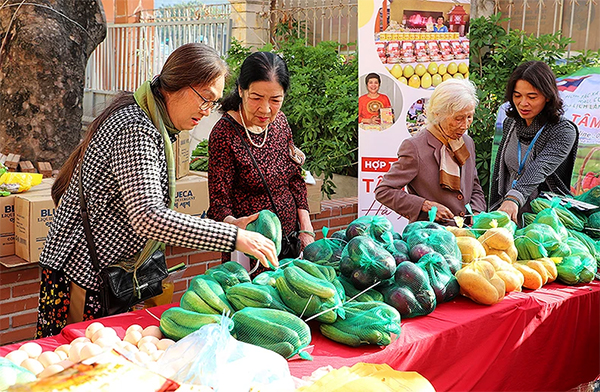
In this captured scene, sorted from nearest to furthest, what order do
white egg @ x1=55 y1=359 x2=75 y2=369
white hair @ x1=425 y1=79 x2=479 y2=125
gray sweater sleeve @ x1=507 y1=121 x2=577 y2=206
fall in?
1. white egg @ x1=55 y1=359 x2=75 y2=369
2. white hair @ x1=425 y1=79 x2=479 y2=125
3. gray sweater sleeve @ x1=507 y1=121 x2=577 y2=206

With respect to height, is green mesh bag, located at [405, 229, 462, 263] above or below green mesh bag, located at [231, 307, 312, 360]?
above

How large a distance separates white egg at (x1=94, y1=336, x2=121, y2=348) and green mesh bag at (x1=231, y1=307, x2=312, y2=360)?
1.08 feet

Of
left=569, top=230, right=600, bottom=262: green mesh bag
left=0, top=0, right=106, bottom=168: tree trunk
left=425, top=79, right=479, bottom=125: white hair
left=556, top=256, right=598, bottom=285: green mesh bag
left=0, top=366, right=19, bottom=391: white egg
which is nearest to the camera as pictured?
left=0, top=366, right=19, bottom=391: white egg

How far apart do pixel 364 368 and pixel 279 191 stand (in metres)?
1.46

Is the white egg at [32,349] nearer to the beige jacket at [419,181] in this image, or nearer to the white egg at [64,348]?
the white egg at [64,348]

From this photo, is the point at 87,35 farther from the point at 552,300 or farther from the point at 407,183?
the point at 552,300

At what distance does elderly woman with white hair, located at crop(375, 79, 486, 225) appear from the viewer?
3055 mm

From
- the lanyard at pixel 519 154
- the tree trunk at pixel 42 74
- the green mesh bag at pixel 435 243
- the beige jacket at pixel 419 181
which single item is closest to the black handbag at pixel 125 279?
the green mesh bag at pixel 435 243

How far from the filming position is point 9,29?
5.29 metres

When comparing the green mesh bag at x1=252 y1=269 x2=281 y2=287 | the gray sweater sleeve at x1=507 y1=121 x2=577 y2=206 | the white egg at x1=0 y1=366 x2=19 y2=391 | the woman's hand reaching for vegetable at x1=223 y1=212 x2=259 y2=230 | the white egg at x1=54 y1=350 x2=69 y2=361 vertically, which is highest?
the gray sweater sleeve at x1=507 y1=121 x2=577 y2=206

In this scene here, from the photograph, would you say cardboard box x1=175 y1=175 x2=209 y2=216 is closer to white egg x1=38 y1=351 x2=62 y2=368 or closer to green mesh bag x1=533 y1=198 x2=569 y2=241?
green mesh bag x1=533 y1=198 x2=569 y2=241

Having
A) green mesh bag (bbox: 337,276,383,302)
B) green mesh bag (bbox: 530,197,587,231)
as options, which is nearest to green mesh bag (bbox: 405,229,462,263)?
green mesh bag (bbox: 337,276,383,302)

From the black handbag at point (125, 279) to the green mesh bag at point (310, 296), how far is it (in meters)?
0.59

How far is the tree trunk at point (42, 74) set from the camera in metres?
5.28
